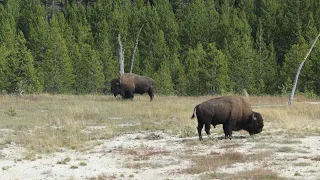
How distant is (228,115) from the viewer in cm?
1848

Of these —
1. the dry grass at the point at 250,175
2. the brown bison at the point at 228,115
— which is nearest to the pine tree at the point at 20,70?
the brown bison at the point at 228,115

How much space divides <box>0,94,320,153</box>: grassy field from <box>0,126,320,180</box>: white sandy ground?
116 cm

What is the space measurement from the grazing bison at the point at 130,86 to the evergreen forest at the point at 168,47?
647 inches

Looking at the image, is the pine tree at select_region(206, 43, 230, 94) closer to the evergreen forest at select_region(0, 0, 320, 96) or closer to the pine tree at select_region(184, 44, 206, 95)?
the evergreen forest at select_region(0, 0, 320, 96)

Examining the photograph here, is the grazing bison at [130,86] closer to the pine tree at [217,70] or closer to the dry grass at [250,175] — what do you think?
the pine tree at [217,70]

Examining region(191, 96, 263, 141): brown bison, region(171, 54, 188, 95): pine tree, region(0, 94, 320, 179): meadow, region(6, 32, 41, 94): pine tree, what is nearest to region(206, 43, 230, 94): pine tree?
region(171, 54, 188, 95): pine tree

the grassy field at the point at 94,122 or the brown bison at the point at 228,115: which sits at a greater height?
the brown bison at the point at 228,115

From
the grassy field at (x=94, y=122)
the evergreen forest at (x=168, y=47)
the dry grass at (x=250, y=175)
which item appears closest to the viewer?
the dry grass at (x=250, y=175)

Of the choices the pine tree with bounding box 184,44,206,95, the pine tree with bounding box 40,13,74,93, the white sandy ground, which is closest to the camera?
the white sandy ground

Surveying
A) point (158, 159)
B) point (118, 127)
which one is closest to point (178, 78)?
point (118, 127)

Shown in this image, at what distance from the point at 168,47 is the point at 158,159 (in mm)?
63291

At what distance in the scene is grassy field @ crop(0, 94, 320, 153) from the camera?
65.2ft

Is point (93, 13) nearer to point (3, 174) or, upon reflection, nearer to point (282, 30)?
point (282, 30)

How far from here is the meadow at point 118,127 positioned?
55.3 ft
